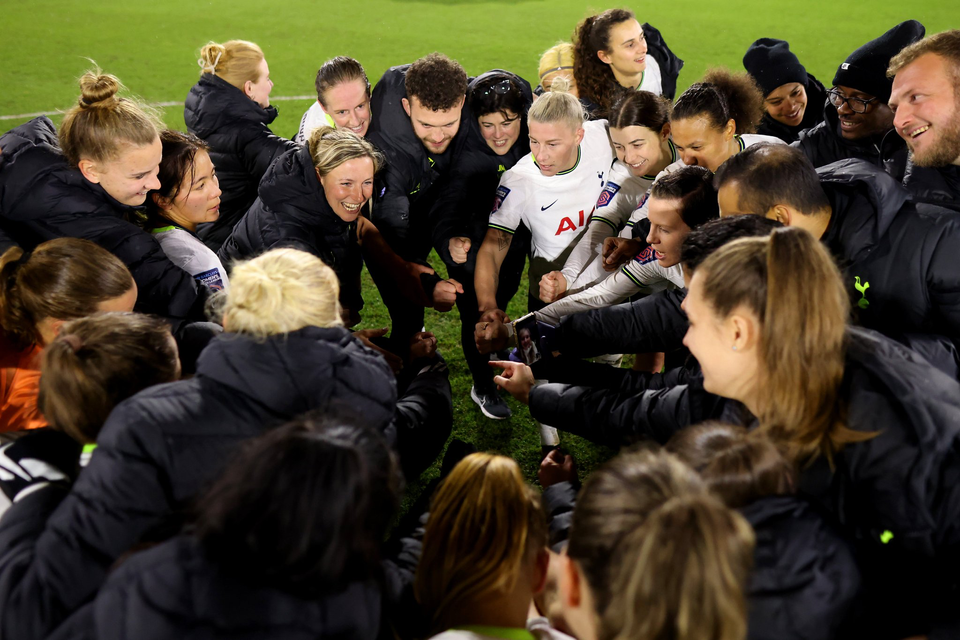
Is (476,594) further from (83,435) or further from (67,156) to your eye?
(67,156)

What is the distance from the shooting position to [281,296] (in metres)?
2.16

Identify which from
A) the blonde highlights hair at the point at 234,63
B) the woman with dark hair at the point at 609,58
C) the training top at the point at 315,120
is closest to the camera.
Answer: the blonde highlights hair at the point at 234,63

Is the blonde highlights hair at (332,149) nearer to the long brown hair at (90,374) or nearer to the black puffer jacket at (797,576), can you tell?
the long brown hair at (90,374)

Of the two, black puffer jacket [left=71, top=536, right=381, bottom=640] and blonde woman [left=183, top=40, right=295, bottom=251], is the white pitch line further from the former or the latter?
black puffer jacket [left=71, top=536, right=381, bottom=640]

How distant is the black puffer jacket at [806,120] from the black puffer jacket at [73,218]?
12.4 feet

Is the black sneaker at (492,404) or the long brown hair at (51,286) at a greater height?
the long brown hair at (51,286)

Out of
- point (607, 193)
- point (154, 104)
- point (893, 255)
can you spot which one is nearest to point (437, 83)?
point (607, 193)

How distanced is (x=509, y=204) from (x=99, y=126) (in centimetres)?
208

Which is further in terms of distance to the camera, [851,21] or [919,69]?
[851,21]

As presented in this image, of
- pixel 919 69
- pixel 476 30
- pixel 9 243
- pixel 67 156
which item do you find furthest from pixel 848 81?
pixel 476 30

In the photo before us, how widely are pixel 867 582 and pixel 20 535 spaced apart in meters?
2.09

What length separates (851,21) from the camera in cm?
1350

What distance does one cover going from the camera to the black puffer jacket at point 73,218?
124 inches

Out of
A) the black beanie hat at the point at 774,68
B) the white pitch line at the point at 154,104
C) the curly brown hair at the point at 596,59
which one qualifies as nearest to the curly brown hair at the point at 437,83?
the curly brown hair at the point at 596,59
